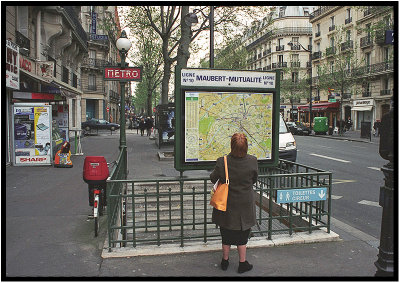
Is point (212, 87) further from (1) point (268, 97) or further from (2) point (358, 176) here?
(2) point (358, 176)

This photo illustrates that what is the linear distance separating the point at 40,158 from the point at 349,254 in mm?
9223

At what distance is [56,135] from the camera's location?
13016mm

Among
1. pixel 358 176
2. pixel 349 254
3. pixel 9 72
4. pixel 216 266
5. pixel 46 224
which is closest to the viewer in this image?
pixel 9 72

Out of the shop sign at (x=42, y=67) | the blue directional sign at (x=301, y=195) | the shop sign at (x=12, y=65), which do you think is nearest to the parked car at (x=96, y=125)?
the shop sign at (x=42, y=67)

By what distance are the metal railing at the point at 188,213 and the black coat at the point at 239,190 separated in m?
0.74

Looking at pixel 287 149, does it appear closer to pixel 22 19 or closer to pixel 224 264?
pixel 224 264

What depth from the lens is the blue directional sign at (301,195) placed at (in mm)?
4652

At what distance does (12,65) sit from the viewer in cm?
270

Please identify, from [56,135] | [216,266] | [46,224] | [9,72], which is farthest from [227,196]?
[56,135]

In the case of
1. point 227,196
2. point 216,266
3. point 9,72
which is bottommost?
point 216,266

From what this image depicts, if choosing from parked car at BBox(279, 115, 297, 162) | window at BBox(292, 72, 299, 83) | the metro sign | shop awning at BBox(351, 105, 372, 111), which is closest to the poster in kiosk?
the metro sign

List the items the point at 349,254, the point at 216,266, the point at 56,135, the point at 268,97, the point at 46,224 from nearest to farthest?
the point at 46,224, the point at 216,266, the point at 349,254, the point at 268,97, the point at 56,135

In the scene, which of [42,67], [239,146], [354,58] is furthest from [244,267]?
[354,58]

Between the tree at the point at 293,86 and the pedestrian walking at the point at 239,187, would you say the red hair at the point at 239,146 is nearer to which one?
the pedestrian walking at the point at 239,187
